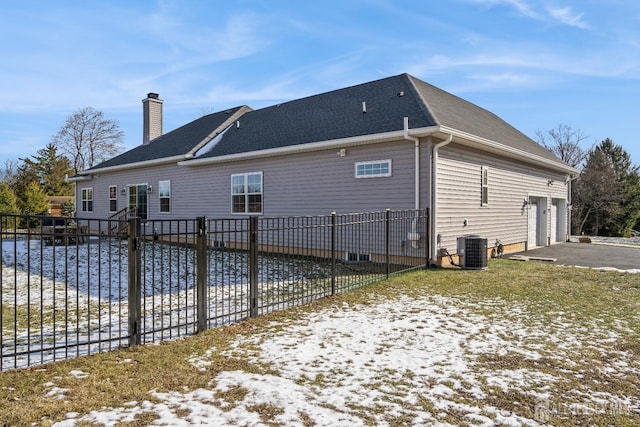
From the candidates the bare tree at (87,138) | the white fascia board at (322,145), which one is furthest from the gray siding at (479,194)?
the bare tree at (87,138)

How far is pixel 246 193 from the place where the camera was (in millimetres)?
13047

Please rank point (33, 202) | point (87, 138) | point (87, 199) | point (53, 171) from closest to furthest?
point (87, 199) < point (33, 202) < point (53, 171) < point (87, 138)

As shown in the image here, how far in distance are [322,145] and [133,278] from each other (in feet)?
23.5

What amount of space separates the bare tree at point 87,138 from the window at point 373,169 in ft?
124

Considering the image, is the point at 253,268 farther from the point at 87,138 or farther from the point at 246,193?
the point at 87,138

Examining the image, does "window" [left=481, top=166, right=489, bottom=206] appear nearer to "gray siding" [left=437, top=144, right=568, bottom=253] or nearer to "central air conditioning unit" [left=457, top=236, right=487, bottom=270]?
"gray siding" [left=437, top=144, right=568, bottom=253]

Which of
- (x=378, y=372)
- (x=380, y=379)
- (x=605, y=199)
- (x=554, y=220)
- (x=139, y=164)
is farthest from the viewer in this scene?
(x=605, y=199)

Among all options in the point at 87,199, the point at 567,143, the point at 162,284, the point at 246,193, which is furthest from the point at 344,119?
the point at 567,143

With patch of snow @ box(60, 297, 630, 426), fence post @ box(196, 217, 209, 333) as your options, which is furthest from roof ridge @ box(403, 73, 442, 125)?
fence post @ box(196, 217, 209, 333)

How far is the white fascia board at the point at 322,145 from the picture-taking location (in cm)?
899

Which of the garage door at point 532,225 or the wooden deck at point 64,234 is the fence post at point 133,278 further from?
the garage door at point 532,225

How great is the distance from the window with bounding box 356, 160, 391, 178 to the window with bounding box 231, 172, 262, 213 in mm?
3865

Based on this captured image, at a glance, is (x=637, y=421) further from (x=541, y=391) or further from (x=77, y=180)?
(x=77, y=180)

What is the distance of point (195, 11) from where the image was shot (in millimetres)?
9133
